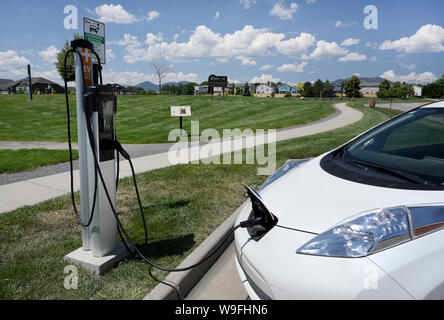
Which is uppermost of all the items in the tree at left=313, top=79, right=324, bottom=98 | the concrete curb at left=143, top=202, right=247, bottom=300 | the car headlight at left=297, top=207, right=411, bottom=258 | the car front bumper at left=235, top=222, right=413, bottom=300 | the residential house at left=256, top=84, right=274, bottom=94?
the residential house at left=256, top=84, right=274, bottom=94

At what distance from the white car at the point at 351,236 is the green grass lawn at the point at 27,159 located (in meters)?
6.54

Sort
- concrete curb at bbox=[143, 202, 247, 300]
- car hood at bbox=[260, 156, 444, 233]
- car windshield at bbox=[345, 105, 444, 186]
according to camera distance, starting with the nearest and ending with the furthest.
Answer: car hood at bbox=[260, 156, 444, 233], car windshield at bbox=[345, 105, 444, 186], concrete curb at bbox=[143, 202, 247, 300]

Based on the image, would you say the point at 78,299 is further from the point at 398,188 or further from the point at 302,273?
the point at 398,188

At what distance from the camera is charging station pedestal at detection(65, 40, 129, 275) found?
2723mm

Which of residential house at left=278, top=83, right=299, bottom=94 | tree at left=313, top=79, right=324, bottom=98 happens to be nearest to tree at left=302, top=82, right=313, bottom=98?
tree at left=313, top=79, right=324, bottom=98

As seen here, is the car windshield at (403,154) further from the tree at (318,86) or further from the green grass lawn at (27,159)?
the tree at (318,86)

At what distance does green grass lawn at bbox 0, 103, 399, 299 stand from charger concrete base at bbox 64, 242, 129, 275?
6 centimetres

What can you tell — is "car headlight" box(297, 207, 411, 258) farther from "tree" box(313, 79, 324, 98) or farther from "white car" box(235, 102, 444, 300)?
"tree" box(313, 79, 324, 98)

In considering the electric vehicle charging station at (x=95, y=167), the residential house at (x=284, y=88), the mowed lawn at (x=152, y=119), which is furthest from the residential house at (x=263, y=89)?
the electric vehicle charging station at (x=95, y=167)

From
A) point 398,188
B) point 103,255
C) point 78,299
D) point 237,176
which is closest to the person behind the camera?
point 398,188
